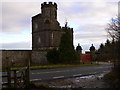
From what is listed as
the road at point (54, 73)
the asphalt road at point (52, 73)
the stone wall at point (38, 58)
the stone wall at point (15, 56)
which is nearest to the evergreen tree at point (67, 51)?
the stone wall at point (38, 58)

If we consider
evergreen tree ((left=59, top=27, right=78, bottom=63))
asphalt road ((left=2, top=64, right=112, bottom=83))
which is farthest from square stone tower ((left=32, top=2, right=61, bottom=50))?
asphalt road ((left=2, top=64, right=112, bottom=83))

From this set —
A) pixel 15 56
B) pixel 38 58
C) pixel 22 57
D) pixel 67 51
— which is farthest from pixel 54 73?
pixel 38 58

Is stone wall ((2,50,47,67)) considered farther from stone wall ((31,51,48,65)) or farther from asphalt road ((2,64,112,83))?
asphalt road ((2,64,112,83))

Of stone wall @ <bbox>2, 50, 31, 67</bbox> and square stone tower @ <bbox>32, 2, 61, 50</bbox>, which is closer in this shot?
stone wall @ <bbox>2, 50, 31, 67</bbox>

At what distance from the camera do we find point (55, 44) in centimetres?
6112

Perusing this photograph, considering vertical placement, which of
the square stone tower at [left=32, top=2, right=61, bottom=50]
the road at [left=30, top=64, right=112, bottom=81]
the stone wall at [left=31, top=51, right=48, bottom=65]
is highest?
the square stone tower at [left=32, top=2, right=61, bottom=50]

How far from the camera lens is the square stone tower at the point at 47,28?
60.6m

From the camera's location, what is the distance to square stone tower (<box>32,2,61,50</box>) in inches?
2384

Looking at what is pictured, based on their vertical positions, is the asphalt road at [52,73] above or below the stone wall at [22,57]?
below

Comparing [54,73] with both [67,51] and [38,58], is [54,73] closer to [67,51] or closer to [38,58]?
[67,51]

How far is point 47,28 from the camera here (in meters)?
60.8

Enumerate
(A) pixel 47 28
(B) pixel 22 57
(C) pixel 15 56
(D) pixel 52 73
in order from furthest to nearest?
(A) pixel 47 28
(B) pixel 22 57
(C) pixel 15 56
(D) pixel 52 73

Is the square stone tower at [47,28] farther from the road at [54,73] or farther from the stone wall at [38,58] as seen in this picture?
the road at [54,73]

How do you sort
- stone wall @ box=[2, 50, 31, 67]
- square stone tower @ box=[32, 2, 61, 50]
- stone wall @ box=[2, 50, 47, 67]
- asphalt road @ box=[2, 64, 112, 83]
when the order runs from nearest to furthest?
1. asphalt road @ box=[2, 64, 112, 83]
2. stone wall @ box=[2, 50, 31, 67]
3. stone wall @ box=[2, 50, 47, 67]
4. square stone tower @ box=[32, 2, 61, 50]
